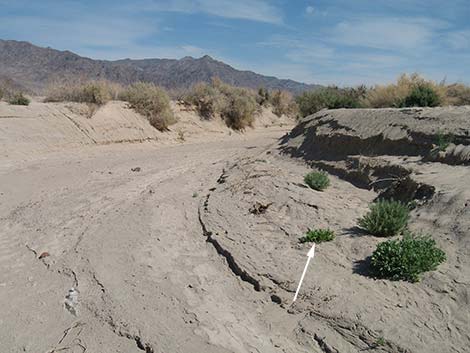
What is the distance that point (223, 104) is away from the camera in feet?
92.3

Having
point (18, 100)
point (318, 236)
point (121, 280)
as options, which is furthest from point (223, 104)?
point (121, 280)

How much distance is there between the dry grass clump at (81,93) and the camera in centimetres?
2188

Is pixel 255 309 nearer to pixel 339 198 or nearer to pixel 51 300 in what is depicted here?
pixel 51 300

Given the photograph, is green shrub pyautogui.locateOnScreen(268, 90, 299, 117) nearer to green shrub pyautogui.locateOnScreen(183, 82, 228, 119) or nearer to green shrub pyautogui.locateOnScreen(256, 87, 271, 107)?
green shrub pyautogui.locateOnScreen(256, 87, 271, 107)

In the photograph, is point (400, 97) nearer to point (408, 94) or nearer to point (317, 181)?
point (408, 94)

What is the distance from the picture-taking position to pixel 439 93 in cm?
1620

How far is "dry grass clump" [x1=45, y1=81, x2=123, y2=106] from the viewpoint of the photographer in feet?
71.8

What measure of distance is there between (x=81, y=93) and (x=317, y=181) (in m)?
14.6

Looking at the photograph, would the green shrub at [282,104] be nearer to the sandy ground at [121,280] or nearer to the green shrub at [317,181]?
the sandy ground at [121,280]

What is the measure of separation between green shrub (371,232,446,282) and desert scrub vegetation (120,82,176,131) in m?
18.2

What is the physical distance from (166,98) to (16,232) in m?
16.4

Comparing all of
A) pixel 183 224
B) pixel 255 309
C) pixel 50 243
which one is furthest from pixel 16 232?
pixel 255 309

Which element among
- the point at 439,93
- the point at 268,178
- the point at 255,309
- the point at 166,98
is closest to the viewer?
the point at 255,309

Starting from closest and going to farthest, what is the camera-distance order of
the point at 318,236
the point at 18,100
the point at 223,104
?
1. the point at 318,236
2. the point at 18,100
3. the point at 223,104
